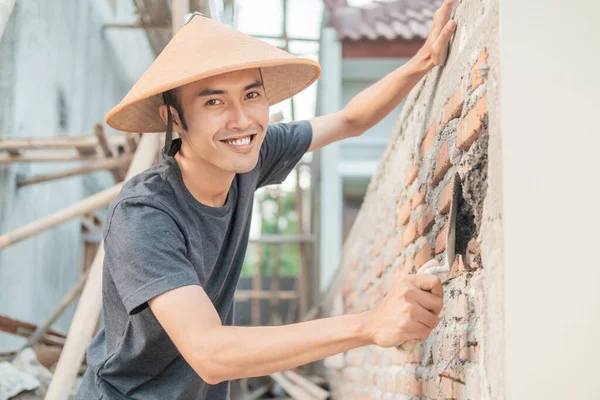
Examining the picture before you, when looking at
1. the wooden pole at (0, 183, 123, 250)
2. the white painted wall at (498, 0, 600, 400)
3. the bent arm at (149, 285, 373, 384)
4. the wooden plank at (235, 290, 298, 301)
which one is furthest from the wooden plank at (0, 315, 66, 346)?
the wooden plank at (235, 290, 298, 301)

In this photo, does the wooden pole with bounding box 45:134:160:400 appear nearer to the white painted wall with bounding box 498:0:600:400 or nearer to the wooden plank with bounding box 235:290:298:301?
the white painted wall with bounding box 498:0:600:400

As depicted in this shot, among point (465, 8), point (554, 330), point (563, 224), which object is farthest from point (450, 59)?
point (554, 330)

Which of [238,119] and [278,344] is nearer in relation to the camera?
[278,344]

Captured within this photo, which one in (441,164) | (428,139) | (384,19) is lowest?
(441,164)

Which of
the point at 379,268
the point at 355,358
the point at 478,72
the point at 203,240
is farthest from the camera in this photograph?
the point at 355,358

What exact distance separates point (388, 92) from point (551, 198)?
46.3 inches

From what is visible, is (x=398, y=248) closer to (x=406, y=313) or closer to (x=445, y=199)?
(x=445, y=199)

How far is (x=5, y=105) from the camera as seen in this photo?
5.23 metres

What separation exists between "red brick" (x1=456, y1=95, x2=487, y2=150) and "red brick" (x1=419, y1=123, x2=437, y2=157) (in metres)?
0.42

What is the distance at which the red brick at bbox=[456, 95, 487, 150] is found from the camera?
4.94 feet

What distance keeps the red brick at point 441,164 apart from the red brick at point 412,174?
1.15 feet

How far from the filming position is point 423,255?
2.20 meters

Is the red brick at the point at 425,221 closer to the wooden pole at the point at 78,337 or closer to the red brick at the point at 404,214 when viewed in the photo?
the red brick at the point at 404,214

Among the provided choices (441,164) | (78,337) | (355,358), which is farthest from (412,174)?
(355,358)
